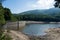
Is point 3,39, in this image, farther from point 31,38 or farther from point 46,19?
point 46,19

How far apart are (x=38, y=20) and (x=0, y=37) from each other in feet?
311

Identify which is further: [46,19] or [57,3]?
[46,19]

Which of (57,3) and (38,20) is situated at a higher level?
(57,3)

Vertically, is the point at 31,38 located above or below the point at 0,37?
below

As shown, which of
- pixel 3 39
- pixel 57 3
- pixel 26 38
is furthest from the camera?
pixel 57 3

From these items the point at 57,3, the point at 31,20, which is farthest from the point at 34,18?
the point at 57,3

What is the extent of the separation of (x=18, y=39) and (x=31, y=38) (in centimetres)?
203

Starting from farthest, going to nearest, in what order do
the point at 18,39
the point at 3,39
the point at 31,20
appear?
1. the point at 31,20
2. the point at 18,39
3. the point at 3,39

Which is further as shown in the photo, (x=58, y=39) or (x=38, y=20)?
(x=38, y=20)

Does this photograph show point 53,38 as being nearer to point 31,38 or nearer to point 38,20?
point 31,38

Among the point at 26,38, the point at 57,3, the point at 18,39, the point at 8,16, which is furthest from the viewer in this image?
the point at 8,16

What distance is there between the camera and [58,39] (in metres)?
20.8

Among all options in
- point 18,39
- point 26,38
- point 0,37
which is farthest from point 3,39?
point 26,38

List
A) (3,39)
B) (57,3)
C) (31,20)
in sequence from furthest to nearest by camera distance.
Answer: (31,20), (57,3), (3,39)
